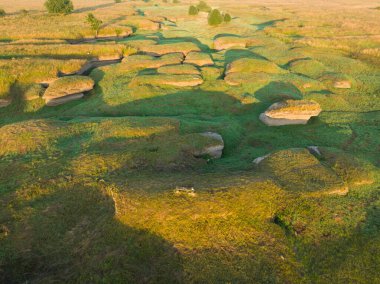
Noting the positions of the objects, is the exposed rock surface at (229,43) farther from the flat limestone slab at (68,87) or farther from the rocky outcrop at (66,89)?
the rocky outcrop at (66,89)

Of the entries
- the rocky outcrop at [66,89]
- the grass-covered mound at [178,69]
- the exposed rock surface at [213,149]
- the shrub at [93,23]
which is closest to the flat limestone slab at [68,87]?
the rocky outcrop at [66,89]

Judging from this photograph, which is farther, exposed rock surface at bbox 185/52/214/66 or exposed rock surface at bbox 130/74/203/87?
exposed rock surface at bbox 185/52/214/66

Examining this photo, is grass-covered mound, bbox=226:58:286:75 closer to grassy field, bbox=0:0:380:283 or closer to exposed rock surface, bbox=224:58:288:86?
exposed rock surface, bbox=224:58:288:86

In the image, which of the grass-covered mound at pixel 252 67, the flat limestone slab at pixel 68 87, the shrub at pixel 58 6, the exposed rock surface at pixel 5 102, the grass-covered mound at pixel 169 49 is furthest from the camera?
the shrub at pixel 58 6

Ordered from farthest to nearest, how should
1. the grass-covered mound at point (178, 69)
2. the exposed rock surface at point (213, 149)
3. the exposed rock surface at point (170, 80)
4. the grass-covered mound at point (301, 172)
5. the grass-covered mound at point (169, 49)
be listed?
the grass-covered mound at point (169, 49) < the grass-covered mound at point (178, 69) < the exposed rock surface at point (170, 80) < the exposed rock surface at point (213, 149) < the grass-covered mound at point (301, 172)

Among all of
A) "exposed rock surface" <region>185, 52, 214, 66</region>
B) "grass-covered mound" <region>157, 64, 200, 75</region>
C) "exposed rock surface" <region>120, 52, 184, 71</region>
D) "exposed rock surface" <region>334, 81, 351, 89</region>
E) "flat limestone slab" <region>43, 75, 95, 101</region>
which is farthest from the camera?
"exposed rock surface" <region>185, 52, 214, 66</region>

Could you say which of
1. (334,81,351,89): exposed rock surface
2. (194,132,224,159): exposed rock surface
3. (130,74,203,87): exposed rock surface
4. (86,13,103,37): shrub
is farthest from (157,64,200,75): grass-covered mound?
(86,13,103,37): shrub

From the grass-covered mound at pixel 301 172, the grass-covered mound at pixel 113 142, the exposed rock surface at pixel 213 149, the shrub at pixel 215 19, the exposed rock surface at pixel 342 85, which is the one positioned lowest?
the exposed rock surface at pixel 342 85
